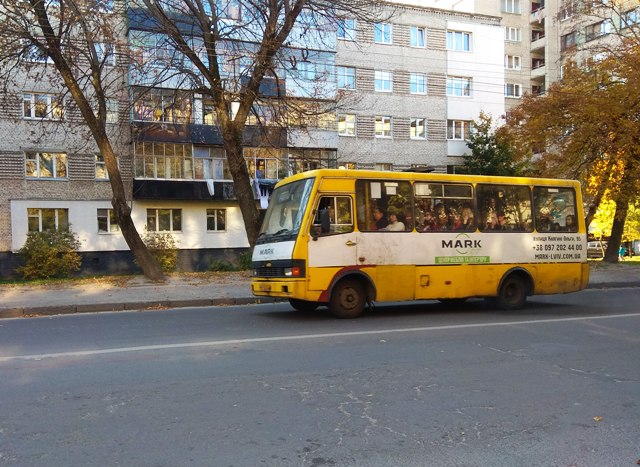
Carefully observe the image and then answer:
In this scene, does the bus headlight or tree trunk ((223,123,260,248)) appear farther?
tree trunk ((223,123,260,248))

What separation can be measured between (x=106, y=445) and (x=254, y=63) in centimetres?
1413

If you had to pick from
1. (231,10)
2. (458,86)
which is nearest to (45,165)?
(231,10)

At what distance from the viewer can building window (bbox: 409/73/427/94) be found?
35219mm

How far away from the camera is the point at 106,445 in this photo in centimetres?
422

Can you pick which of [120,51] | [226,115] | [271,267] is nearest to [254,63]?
[226,115]

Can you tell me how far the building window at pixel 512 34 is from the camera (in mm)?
47500

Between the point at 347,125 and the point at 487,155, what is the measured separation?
28.5 ft

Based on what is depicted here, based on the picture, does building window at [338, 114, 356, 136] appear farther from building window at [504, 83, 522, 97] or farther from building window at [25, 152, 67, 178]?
building window at [504, 83, 522, 97]

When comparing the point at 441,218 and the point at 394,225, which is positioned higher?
the point at 441,218

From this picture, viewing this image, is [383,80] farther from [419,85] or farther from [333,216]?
[333,216]

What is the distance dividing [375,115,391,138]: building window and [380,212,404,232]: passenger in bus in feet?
79.9

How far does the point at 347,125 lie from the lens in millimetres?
34000

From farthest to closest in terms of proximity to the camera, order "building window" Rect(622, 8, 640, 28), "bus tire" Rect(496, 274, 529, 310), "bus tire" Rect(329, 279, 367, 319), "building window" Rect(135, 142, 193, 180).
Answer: "building window" Rect(135, 142, 193, 180)
"building window" Rect(622, 8, 640, 28)
"bus tire" Rect(496, 274, 529, 310)
"bus tire" Rect(329, 279, 367, 319)

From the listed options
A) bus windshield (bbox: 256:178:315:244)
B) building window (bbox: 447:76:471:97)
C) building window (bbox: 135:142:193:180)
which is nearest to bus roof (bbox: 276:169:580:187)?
bus windshield (bbox: 256:178:315:244)
